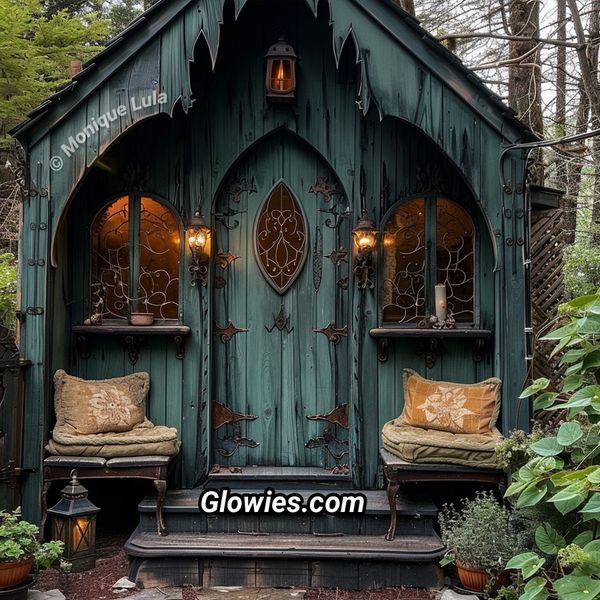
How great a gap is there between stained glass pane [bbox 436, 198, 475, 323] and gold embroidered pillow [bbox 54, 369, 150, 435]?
2.90m

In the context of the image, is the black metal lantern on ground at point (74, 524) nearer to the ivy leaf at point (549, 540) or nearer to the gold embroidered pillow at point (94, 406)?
the gold embroidered pillow at point (94, 406)

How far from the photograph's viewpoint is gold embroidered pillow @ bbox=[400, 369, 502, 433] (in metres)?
5.24

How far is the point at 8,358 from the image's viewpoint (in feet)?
16.2

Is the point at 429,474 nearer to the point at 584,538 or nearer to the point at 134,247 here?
the point at 584,538

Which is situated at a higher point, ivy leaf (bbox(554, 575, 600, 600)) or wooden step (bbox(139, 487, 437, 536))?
ivy leaf (bbox(554, 575, 600, 600))

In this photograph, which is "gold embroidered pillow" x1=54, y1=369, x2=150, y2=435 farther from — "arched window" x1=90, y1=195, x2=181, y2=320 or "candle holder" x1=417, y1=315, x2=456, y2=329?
"candle holder" x1=417, y1=315, x2=456, y2=329

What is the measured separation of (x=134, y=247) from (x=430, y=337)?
9.11 feet

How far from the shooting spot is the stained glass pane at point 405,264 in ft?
19.3

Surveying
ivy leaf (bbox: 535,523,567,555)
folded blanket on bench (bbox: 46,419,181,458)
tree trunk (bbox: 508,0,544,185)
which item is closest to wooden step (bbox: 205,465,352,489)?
folded blanket on bench (bbox: 46,419,181,458)

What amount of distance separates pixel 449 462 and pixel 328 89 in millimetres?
3431

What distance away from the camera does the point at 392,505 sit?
191 inches

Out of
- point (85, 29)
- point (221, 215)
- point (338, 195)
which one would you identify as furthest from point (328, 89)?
point (85, 29)

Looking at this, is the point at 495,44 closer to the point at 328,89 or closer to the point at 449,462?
the point at 328,89

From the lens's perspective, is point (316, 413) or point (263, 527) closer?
point (263, 527)
